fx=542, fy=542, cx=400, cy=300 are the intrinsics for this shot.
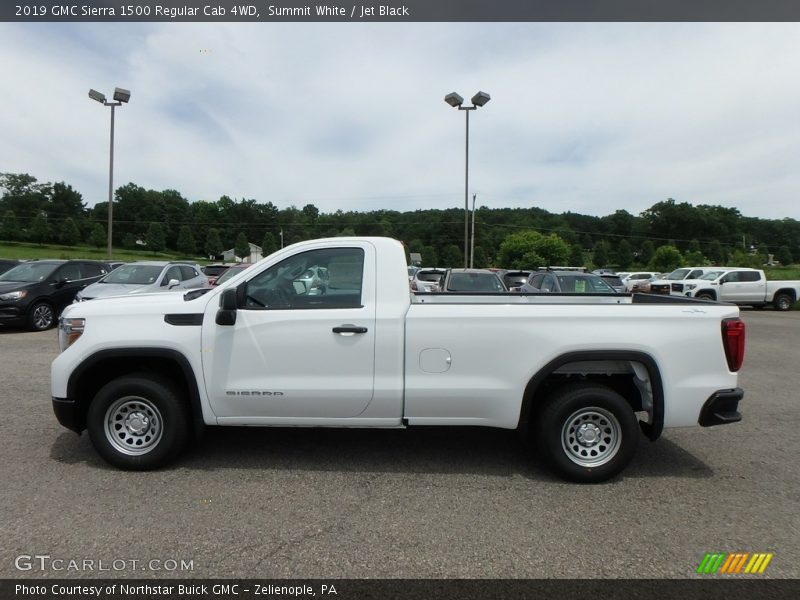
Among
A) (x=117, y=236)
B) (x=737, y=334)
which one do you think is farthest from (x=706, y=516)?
(x=117, y=236)

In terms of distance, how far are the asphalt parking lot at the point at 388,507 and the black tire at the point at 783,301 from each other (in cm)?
2324

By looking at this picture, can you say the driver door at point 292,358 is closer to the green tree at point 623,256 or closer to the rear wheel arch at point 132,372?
the rear wheel arch at point 132,372

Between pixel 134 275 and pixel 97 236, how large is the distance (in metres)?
79.3

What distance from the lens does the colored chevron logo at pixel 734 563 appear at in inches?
122

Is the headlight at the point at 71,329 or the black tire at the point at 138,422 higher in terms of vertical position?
the headlight at the point at 71,329

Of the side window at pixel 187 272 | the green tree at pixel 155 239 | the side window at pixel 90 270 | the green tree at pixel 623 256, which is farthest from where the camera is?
the green tree at pixel 623 256

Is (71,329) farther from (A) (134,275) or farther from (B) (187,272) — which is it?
(B) (187,272)

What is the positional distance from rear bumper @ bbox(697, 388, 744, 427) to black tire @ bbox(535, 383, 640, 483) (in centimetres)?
53

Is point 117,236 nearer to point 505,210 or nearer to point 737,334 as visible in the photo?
point 505,210

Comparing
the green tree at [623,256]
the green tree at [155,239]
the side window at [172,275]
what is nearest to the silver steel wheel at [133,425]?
the side window at [172,275]

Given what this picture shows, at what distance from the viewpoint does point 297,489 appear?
4.12 m

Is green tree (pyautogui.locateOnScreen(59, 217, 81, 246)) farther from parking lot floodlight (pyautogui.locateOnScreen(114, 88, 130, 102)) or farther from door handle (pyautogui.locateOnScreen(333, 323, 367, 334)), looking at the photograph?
door handle (pyautogui.locateOnScreen(333, 323, 367, 334))

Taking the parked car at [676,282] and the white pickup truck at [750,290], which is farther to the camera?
the parked car at [676,282]
